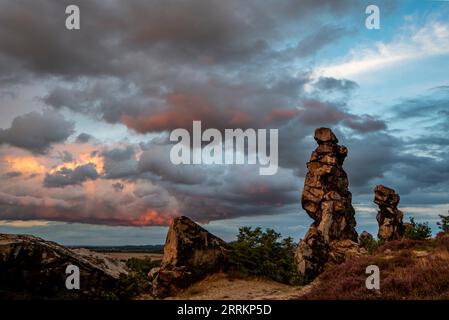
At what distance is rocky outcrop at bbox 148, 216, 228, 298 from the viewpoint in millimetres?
30000

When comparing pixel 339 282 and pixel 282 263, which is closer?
pixel 339 282

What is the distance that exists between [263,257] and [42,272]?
69.4 ft

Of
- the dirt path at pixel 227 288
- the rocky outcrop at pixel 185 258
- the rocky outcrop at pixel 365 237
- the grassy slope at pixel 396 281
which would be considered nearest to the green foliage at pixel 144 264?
the rocky outcrop at pixel 185 258

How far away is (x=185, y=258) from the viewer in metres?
30.6

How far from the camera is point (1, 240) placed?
14.7m

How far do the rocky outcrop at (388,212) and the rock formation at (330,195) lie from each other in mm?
5047

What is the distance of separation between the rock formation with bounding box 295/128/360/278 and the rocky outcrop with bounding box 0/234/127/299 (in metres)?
38.6

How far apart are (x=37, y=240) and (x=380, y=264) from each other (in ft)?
58.7

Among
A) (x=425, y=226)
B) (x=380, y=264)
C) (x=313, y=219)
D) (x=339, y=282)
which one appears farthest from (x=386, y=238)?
(x=339, y=282)

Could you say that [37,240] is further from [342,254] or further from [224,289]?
[342,254]

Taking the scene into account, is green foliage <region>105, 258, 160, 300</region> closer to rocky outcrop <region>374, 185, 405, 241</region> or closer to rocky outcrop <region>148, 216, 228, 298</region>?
rocky outcrop <region>148, 216, 228, 298</region>

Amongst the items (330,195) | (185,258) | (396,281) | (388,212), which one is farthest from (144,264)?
(388,212)

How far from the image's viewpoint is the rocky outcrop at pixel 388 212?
2240 inches
